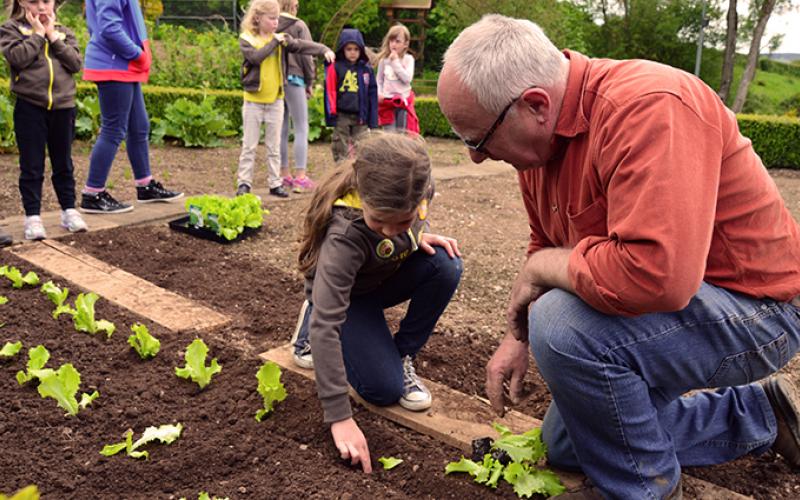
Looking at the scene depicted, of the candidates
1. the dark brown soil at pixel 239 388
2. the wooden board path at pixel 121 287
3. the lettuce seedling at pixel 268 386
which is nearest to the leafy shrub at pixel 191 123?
the dark brown soil at pixel 239 388

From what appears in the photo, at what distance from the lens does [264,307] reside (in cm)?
368

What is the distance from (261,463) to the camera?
2279mm

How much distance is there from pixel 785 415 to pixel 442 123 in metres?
10.0

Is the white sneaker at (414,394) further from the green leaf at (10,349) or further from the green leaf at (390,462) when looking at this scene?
the green leaf at (10,349)

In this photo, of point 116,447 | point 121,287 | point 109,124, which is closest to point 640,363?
point 116,447

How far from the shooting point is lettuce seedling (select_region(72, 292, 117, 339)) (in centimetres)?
311

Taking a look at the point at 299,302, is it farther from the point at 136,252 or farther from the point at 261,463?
the point at 261,463

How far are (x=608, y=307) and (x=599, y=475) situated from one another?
49 cm

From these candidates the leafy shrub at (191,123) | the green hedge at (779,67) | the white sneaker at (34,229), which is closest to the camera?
the white sneaker at (34,229)

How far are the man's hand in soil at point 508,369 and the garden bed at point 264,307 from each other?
0.27m

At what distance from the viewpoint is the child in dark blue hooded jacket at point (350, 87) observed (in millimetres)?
6871

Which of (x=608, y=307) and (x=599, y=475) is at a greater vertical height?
(x=608, y=307)

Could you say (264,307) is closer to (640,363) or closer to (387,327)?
Result: (387,327)

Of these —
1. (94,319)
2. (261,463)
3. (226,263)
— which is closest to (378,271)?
(261,463)
